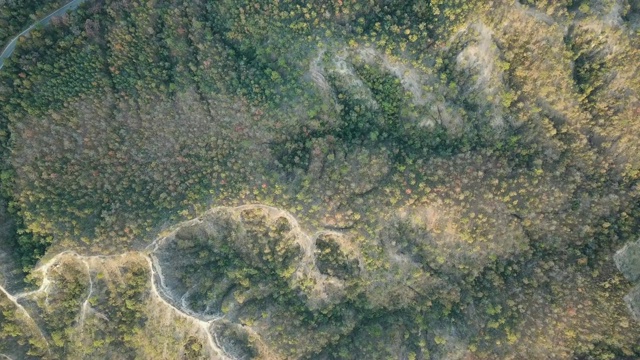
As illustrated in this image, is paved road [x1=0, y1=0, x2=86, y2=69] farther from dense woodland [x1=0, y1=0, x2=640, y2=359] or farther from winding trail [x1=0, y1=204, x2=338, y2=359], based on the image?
winding trail [x1=0, y1=204, x2=338, y2=359]

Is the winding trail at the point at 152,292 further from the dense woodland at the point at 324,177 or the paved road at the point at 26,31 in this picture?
the paved road at the point at 26,31

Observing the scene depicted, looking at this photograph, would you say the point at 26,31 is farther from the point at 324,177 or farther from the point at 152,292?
the point at 324,177

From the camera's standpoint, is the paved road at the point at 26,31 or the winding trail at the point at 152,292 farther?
the paved road at the point at 26,31

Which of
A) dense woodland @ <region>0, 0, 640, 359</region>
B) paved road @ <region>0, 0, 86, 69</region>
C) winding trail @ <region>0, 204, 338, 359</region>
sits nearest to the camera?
winding trail @ <region>0, 204, 338, 359</region>

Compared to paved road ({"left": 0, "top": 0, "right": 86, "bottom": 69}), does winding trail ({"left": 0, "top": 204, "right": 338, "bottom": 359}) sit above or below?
below

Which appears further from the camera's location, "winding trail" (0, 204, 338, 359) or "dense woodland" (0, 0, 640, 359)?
"dense woodland" (0, 0, 640, 359)

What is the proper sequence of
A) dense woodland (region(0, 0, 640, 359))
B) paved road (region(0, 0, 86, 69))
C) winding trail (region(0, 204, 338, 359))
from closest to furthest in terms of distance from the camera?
winding trail (region(0, 204, 338, 359)) → dense woodland (region(0, 0, 640, 359)) → paved road (region(0, 0, 86, 69))

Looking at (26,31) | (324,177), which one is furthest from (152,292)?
(26,31)

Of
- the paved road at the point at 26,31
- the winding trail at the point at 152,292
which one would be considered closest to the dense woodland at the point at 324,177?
the winding trail at the point at 152,292

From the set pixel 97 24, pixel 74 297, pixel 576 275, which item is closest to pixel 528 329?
pixel 576 275

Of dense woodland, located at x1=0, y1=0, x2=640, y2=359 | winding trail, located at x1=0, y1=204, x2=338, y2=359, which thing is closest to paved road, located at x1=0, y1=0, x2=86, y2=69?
dense woodland, located at x1=0, y1=0, x2=640, y2=359
